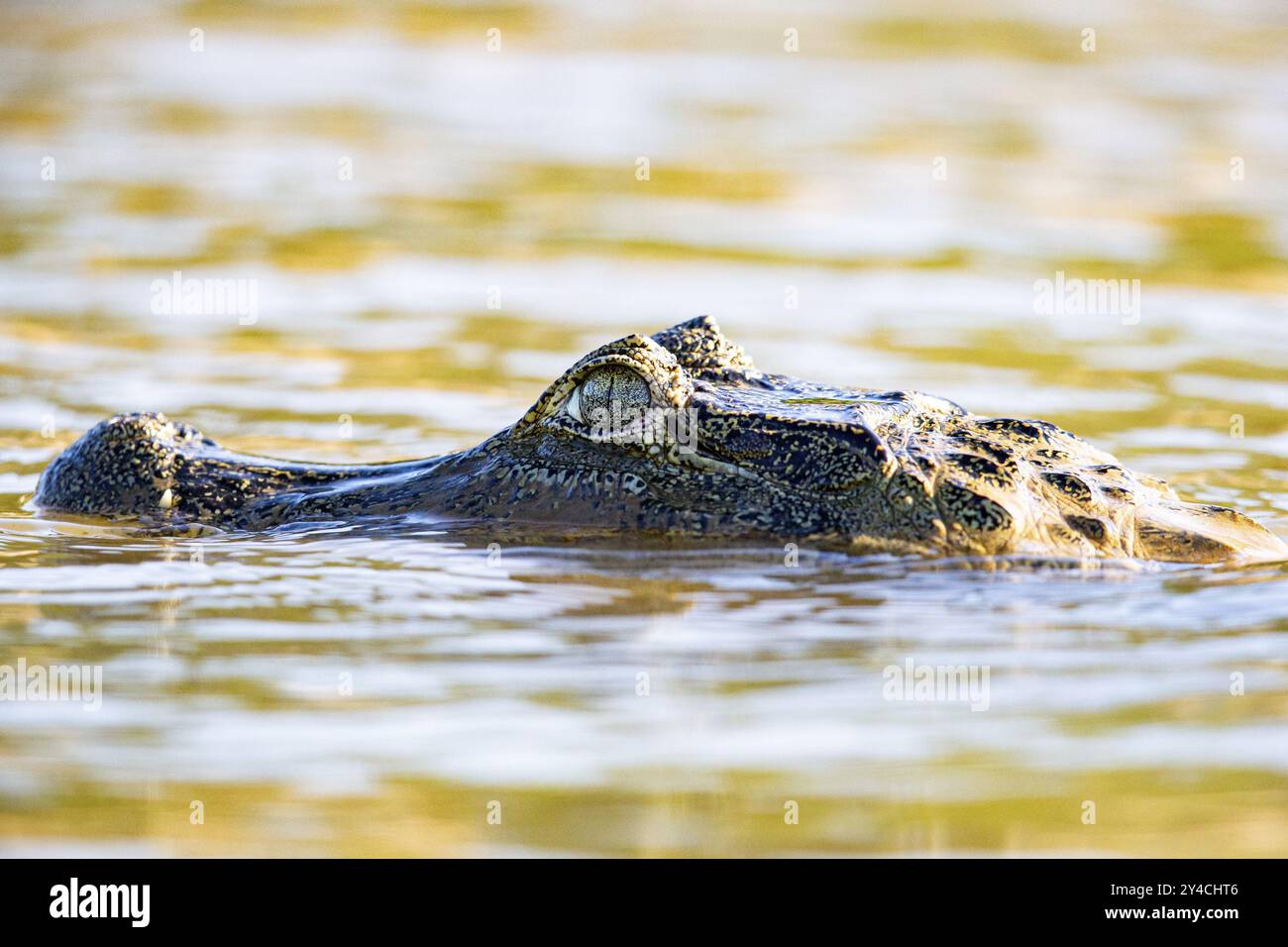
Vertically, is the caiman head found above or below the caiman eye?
below

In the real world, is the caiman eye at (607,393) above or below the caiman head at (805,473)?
above

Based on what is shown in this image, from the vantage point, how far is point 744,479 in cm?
640

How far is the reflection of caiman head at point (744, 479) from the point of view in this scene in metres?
6.28

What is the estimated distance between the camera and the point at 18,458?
28.7ft

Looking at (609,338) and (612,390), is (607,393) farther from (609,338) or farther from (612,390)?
(609,338)

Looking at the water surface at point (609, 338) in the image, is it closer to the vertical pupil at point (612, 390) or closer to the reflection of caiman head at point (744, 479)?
the reflection of caiman head at point (744, 479)

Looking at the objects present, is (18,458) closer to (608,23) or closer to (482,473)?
(482,473)

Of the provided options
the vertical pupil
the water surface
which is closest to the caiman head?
the vertical pupil

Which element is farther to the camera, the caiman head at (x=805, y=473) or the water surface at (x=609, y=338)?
the caiman head at (x=805, y=473)

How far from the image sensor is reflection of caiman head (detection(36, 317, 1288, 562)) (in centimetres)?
628

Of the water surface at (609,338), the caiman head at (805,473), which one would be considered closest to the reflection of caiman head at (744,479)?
the caiman head at (805,473)

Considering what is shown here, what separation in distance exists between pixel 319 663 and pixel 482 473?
1545 mm

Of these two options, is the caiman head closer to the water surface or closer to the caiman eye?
the caiman eye
